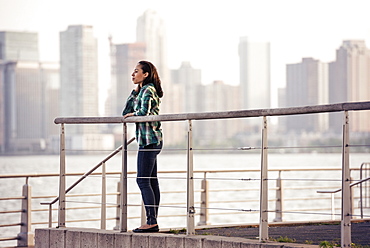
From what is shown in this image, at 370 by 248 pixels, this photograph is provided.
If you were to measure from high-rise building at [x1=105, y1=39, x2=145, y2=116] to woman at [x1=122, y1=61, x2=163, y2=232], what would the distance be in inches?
3774

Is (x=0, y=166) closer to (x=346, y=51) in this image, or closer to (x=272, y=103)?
(x=272, y=103)

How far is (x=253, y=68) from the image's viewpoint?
108 metres

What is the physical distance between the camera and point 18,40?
444 ft

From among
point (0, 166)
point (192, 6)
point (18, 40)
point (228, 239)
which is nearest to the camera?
point (228, 239)

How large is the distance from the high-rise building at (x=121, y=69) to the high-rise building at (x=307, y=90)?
62.6 feet

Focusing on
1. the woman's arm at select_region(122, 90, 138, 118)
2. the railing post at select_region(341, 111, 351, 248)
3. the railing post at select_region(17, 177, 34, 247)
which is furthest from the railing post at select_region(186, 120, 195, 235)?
the railing post at select_region(17, 177, 34, 247)

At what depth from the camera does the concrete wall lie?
6.34 meters

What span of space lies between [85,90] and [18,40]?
26.1m

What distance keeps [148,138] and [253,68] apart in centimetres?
10093

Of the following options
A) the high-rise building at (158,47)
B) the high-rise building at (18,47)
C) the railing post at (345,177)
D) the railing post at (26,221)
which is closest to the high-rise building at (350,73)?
the high-rise building at (158,47)

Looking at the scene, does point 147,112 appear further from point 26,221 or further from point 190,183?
point 26,221

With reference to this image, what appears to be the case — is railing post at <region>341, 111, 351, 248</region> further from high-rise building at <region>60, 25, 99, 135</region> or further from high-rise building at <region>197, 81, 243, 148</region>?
high-rise building at <region>60, 25, 99, 135</region>

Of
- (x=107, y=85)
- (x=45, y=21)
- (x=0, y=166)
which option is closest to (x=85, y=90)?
(x=107, y=85)

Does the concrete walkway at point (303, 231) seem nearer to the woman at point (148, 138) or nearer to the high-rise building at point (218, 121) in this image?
the woman at point (148, 138)
